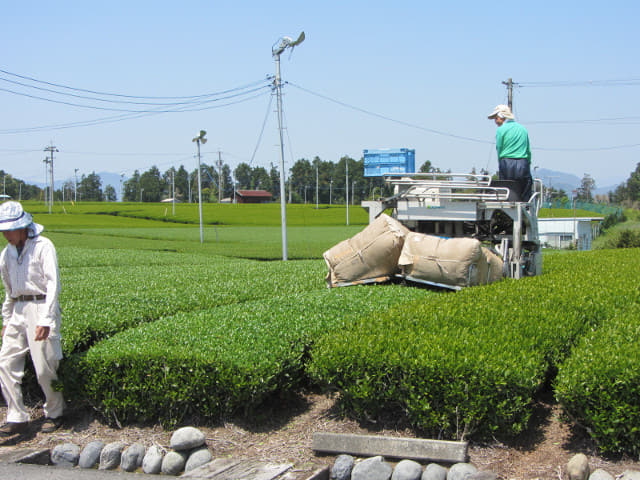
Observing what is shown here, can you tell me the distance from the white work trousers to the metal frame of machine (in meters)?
6.54

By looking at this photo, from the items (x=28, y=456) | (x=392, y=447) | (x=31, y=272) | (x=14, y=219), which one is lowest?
(x=28, y=456)

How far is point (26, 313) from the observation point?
263 inches

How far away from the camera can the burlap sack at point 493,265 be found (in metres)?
10.6

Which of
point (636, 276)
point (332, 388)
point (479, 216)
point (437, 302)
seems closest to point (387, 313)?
point (437, 302)

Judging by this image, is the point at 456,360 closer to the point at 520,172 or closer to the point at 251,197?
the point at 520,172

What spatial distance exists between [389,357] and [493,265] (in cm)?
540

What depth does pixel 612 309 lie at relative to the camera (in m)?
8.22

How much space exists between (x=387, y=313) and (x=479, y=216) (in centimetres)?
362

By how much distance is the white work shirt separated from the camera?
21.8ft

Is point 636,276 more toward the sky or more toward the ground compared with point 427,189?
more toward the ground

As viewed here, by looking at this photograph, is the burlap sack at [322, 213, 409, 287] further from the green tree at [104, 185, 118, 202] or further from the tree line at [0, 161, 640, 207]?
the green tree at [104, 185, 118, 202]

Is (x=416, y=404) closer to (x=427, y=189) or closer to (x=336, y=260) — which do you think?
(x=336, y=260)

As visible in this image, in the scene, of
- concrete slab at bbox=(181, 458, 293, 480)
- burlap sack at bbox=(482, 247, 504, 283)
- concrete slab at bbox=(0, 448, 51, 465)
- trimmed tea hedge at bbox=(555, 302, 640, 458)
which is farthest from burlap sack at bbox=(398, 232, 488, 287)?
concrete slab at bbox=(0, 448, 51, 465)

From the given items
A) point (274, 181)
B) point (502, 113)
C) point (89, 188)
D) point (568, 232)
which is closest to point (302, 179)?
point (274, 181)
